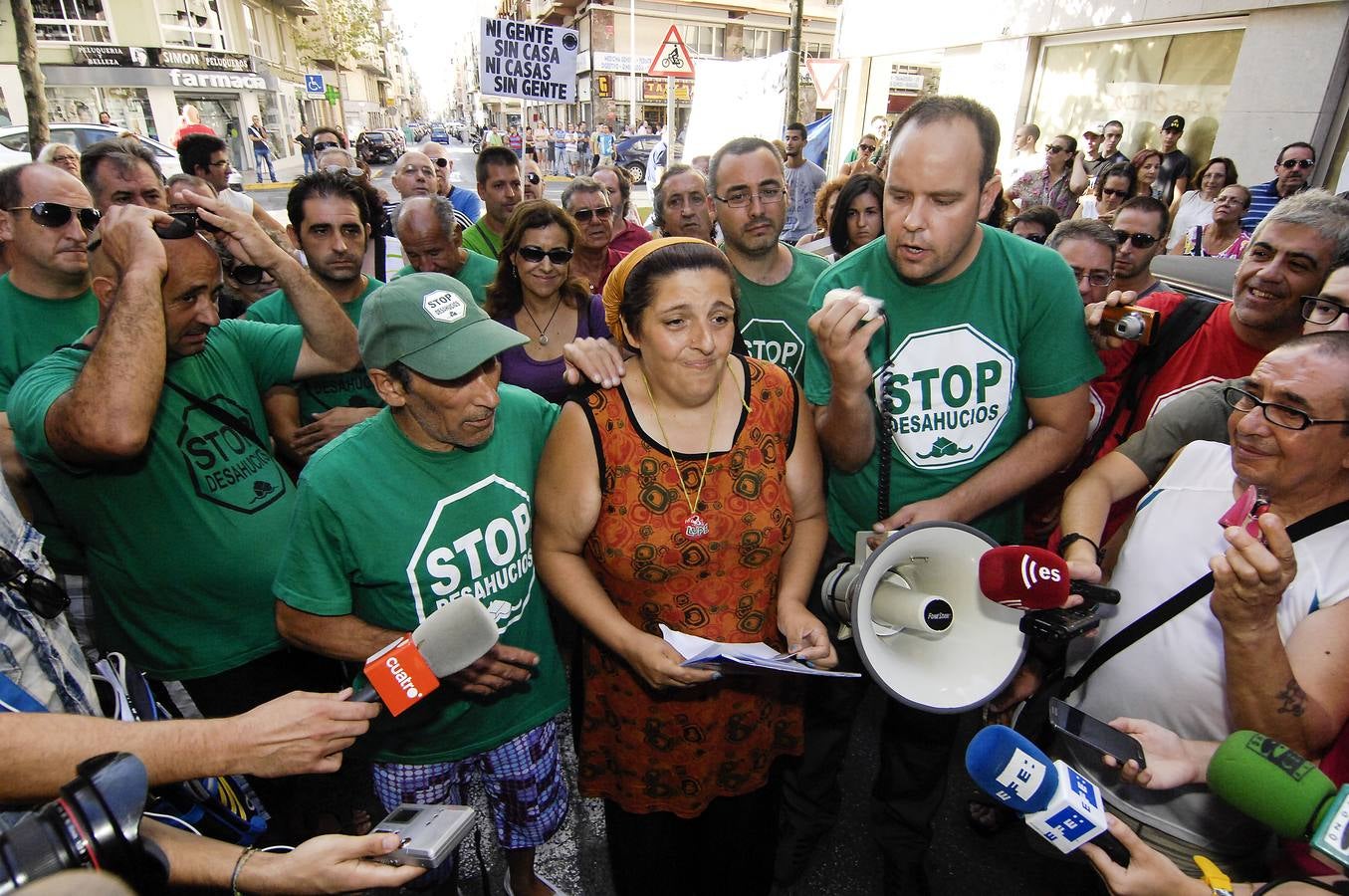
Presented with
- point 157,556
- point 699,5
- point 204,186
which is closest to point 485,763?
point 157,556

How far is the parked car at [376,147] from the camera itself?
2619 centimetres

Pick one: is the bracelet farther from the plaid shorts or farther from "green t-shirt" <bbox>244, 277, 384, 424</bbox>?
"green t-shirt" <bbox>244, 277, 384, 424</bbox>

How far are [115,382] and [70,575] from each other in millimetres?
1060

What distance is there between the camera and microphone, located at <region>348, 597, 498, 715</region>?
1.41 metres

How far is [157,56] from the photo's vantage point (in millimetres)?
27094

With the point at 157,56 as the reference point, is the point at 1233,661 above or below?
below

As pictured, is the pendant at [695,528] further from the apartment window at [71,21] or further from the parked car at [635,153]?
the apartment window at [71,21]

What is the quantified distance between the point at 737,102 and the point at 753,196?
9.65 meters

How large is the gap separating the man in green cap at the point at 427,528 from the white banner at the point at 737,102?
32.4 ft

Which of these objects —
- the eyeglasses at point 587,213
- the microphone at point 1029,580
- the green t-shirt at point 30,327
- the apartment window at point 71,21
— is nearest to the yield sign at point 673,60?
the eyeglasses at point 587,213

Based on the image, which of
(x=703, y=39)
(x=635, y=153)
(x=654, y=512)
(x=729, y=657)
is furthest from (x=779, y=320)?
Answer: (x=703, y=39)

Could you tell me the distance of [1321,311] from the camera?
86.7 inches

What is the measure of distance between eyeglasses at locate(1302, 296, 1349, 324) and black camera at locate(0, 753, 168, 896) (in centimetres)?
318

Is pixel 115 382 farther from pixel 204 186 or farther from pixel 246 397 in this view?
pixel 204 186
